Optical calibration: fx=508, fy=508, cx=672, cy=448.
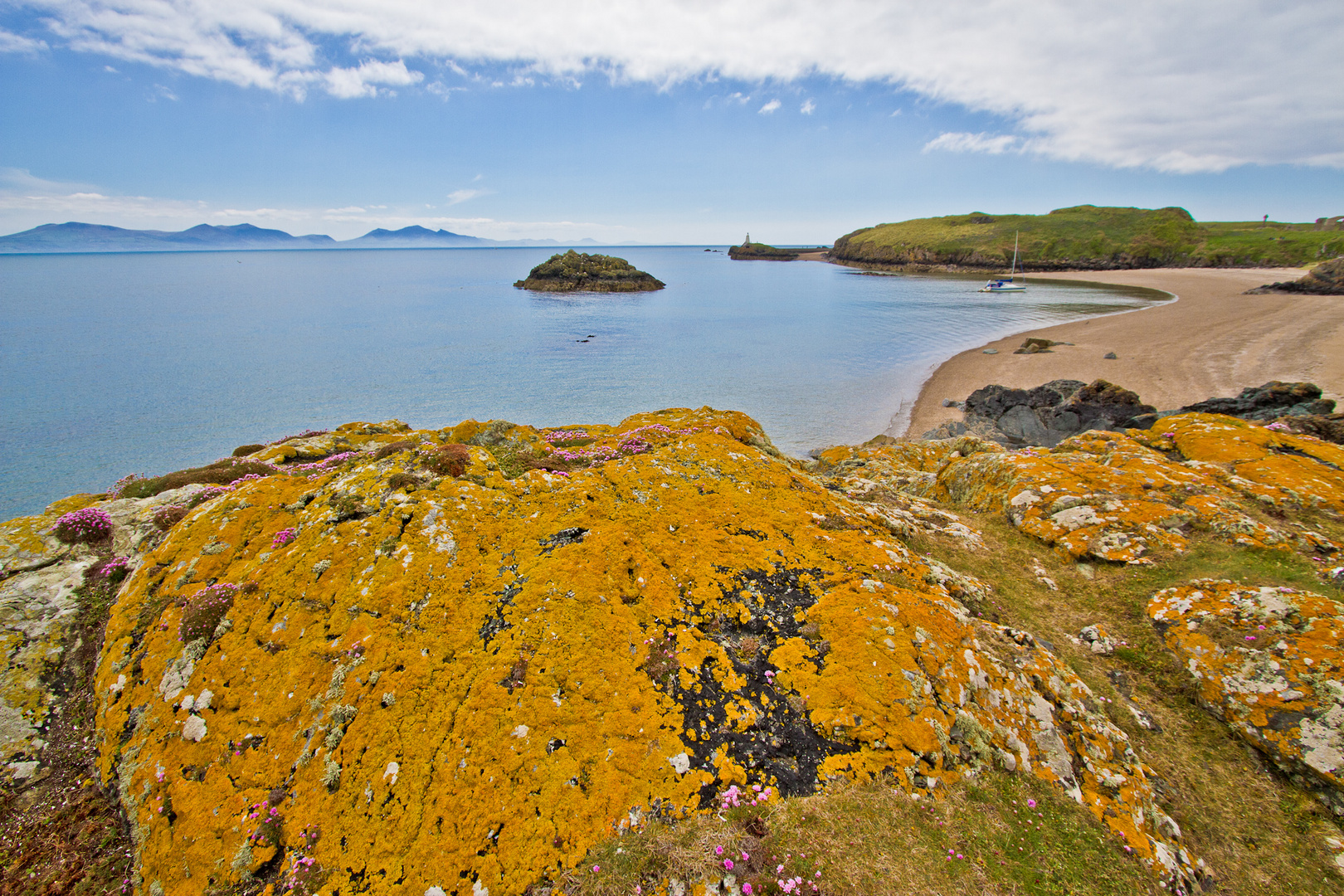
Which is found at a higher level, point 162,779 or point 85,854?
point 162,779

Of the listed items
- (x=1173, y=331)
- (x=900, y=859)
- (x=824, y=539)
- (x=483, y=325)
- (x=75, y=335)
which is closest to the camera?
(x=900, y=859)

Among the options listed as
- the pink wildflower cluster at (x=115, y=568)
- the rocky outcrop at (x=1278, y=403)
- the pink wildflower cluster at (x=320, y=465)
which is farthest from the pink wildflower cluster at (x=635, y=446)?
the rocky outcrop at (x=1278, y=403)

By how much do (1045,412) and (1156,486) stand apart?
81.0 ft

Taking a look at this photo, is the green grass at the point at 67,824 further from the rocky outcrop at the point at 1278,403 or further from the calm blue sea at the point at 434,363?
the rocky outcrop at the point at 1278,403

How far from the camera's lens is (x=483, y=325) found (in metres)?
85.8

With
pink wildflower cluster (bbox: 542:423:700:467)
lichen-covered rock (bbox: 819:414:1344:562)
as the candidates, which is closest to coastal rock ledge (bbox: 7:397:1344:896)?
lichen-covered rock (bbox: 819:414:1344:562)

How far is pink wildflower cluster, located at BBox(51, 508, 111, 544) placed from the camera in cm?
1000

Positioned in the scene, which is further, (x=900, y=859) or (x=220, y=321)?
(x=220, y=321)

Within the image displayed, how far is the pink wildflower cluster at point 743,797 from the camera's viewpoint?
225 inches

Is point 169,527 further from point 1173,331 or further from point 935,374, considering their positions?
point 1173,331

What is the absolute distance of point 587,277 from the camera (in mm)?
137875

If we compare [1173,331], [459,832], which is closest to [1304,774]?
[459,832]

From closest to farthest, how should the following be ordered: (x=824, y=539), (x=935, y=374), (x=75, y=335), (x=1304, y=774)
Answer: (x=1304, y=774), (x=824, y=539), (x=935, y=374), (x=75, y=335)

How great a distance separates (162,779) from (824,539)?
978 centimetres
